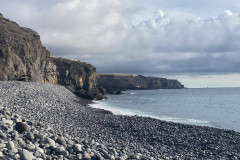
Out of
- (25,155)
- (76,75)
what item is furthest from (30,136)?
(76,75)

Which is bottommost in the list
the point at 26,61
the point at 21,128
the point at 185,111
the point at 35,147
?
the point at 185,111

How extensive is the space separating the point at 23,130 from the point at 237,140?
1324 cm

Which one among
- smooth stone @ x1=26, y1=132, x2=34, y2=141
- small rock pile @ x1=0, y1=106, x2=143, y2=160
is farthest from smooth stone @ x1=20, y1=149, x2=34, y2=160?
smooth stone @ x1=26, y1=132, x2=34, y2=141

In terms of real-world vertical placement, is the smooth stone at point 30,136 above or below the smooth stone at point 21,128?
below

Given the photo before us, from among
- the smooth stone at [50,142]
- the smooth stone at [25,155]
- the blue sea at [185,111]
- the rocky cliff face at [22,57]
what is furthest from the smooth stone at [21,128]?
the rocky cliff face at [22,57]

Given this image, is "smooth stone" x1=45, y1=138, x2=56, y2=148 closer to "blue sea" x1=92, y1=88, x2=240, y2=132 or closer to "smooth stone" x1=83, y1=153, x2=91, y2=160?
"smooth stone" x1=83, y1=153, x2=91, y2=160

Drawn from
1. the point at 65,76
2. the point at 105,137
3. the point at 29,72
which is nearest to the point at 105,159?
the point at 105,137

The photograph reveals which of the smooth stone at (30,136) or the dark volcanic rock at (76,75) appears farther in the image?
the dark volcanic rock at (76,75)

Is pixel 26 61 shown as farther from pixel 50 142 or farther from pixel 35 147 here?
pixel 35 147

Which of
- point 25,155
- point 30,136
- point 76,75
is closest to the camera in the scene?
point 25,155

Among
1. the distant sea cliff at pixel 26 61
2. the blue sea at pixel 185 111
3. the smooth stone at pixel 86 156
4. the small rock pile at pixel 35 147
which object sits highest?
the distant sea cliff at pixel 26 61

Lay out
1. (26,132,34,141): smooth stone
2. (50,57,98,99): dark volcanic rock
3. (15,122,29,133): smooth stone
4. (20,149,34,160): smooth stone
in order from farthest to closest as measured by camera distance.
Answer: (50,57,98,99): dark volcanic rock → (15,122,29,133): smooth stone → (26,132,34,141): smooth stone → (20,149,34,160): smooth stone

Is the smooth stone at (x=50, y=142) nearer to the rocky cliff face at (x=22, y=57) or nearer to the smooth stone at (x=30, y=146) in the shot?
the smooth stone at (x=30, y=146)

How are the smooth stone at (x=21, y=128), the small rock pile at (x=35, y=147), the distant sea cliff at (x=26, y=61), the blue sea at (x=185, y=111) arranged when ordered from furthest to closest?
1. the distant sea cliff at (x=26, y=61)
2. the blue sea at (x=185, y=111)
3. the smooth stone at (x=21, y=128)
4. the small rock pile at (x=35, y=147)
